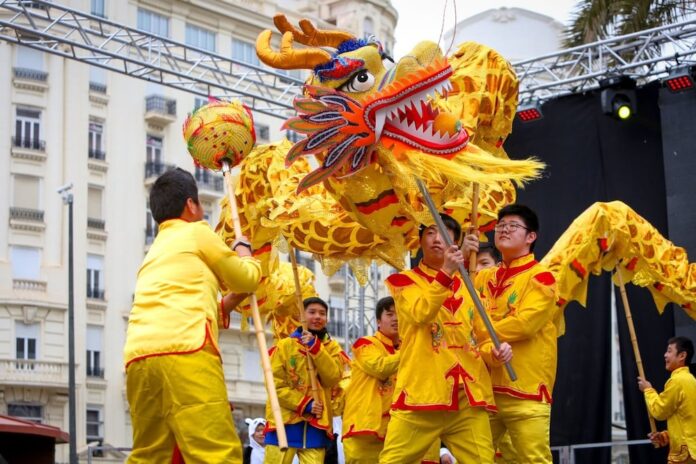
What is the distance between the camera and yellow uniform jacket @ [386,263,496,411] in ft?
21.2

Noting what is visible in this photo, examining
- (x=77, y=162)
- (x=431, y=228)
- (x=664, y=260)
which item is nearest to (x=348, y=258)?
(x=431, y=228)

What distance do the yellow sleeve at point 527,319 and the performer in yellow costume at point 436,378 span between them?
0.22m

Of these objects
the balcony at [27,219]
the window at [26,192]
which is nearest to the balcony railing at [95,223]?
the balcony at [27,219]

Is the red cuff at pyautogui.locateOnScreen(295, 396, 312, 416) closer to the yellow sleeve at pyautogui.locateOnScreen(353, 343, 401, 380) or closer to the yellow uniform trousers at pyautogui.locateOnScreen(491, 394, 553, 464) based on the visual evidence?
the yellow sleeve at pyautogui.locateOnScreen(353, 343, 401, 380)

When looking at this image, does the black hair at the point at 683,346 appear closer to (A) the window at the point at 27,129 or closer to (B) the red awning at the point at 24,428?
(B) the red awning at the point at 24,428

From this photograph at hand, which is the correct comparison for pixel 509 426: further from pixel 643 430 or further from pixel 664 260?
pixel 643 430

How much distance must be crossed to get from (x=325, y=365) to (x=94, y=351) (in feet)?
68.7

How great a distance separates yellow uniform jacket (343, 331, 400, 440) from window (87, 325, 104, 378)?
21.0m

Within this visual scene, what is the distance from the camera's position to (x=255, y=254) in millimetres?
9297

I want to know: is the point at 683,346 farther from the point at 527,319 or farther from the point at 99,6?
the point at 99,6

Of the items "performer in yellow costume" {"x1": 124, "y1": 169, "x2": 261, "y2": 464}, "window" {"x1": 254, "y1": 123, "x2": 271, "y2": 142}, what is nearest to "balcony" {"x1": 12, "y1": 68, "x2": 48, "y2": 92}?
"window" {"x1": 254, "y1": 123, "x2": 271, "y2": 142}

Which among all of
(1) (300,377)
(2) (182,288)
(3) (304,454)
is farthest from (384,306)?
(2) (182,288)

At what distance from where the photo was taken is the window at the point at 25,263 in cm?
2772

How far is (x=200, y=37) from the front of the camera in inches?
1211
